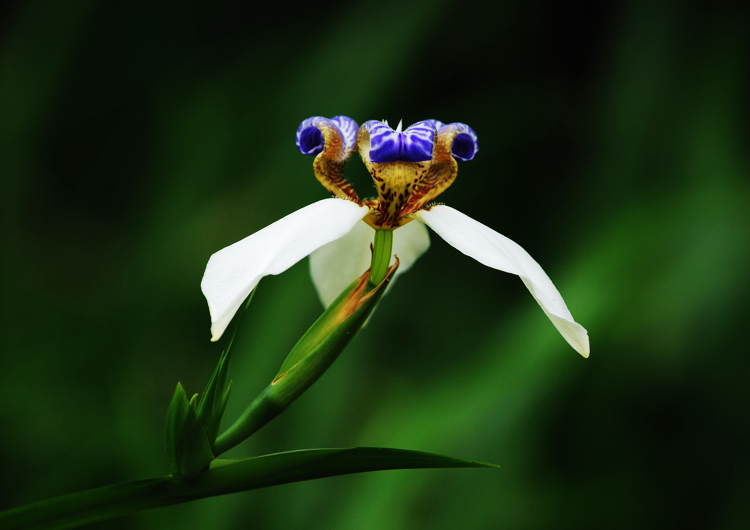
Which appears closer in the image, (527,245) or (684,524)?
(684,524)

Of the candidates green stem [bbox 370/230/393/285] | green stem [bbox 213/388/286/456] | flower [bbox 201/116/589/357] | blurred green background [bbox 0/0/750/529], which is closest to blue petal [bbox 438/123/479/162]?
flower [bbox 201/116/589/357]

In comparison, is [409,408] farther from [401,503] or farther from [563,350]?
[563,350]

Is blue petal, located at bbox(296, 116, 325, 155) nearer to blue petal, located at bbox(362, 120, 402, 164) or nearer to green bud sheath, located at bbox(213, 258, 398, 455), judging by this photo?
blue petal, located at bbox(362, 120, 402, 164)

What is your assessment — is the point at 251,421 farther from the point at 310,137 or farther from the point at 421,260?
the point at 421,260

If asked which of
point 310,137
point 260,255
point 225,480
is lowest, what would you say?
point 225,480

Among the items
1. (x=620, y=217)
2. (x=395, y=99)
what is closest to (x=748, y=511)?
(x=620, y=217)

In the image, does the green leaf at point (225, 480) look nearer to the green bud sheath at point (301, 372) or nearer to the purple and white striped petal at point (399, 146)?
the green bud sheath at point (301, 372)

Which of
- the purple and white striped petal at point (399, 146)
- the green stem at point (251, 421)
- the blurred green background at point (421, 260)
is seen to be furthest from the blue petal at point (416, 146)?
the blurred green background at point (421, 260)

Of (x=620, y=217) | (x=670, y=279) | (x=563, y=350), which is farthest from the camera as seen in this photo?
(x=620, y=217)

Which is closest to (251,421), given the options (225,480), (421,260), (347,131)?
(225,480)
